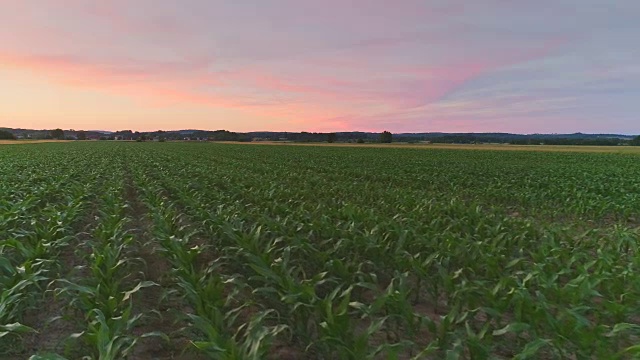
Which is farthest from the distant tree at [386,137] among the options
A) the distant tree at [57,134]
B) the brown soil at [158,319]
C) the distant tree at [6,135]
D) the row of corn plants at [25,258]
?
the brown soil at [158,319]

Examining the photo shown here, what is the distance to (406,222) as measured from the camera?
770 centimetres

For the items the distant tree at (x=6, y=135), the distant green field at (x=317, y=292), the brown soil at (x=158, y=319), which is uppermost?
the distant tree at (x=6, y=135)

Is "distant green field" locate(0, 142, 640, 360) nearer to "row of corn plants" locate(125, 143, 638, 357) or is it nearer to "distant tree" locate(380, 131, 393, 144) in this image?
"row of corn plants" locate(125, 143, 638, 357)

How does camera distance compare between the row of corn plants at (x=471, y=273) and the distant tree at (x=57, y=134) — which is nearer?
the row of corn plants at (x=471, y=273)

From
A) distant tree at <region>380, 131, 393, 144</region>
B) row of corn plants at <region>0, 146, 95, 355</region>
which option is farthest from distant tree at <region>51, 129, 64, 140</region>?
row of corn plants at <region>0, 146, 95, 355</region>

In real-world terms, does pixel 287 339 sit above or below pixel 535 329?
below

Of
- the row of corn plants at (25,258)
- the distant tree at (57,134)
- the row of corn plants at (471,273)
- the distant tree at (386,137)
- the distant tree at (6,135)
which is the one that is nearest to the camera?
the row of corn plants at (471,273)

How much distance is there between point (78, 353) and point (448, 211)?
756 centimetres

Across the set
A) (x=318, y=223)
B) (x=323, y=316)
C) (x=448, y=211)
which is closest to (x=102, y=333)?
(x=323, y=316)

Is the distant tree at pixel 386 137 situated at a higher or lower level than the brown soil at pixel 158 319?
higher

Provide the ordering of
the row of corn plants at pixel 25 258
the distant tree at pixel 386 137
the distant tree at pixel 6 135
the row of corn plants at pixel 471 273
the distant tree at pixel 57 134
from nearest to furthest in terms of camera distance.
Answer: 1. the row of corn plants at pixel 471 273
2. the row of corn plants at pixel 25 258
3. the distant tree at pixel 386 137
4. the distant tree at pixel 6 135
5. the distant tree at pixel 57 134

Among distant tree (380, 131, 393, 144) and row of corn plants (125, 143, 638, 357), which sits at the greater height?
distant tree (380, 131, 393, 144)

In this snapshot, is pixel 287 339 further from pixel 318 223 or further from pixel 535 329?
pixel 318 223

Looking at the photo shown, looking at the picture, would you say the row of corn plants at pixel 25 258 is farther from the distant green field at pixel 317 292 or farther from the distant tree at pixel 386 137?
the distant tree at pixel 386 137
